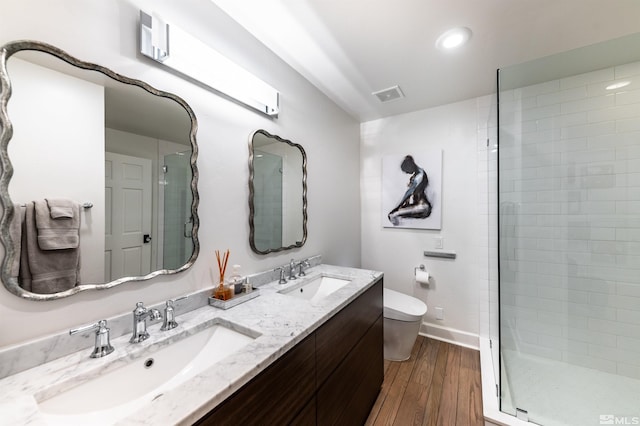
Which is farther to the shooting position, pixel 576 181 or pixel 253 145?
pixel 576 181

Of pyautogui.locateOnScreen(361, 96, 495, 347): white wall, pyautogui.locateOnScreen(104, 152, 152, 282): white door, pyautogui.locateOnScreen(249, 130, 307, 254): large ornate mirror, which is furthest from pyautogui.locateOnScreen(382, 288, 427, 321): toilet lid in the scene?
pyautogui.locateOnScreen(104, 152, 152, 282): white door

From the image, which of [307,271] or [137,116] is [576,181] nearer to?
[307,271]

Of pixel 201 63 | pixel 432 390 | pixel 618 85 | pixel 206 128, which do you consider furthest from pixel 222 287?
pixel 618 85

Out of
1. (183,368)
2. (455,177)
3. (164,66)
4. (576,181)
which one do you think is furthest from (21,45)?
(576,181)

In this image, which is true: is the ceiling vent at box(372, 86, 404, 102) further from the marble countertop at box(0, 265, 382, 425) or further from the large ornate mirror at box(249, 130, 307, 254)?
the marble countertop at box(0, 265, 382, 425)

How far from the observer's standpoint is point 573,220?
183 centimetres

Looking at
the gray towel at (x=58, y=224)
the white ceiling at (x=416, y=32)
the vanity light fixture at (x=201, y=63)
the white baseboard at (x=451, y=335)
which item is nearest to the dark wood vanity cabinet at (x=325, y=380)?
the gray towel at (x=58, y=224)

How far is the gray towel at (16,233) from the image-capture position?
0.71 meters

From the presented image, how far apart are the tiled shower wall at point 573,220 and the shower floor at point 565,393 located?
0.09m

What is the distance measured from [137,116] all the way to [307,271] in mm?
1332

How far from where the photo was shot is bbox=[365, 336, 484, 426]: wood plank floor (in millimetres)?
1537

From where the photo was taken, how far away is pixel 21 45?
729 mm

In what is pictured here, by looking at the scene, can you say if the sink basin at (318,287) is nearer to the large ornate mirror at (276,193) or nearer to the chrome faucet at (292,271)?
A: the chrome faucet at (292,271)

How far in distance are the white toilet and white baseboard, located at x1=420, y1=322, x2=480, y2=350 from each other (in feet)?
1.66
